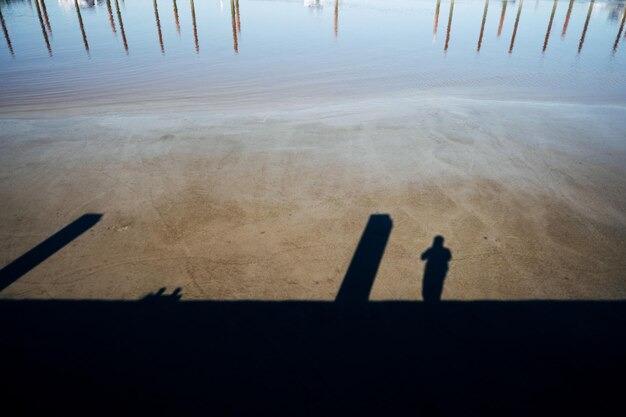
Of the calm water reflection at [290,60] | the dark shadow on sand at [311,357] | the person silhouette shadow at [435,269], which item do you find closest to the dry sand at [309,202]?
the person silhouette shadow at [435,269]

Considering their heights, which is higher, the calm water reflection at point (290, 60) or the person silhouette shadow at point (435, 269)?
the calm water reflection at point (290, 60)

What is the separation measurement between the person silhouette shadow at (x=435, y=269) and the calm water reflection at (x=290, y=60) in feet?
34.3

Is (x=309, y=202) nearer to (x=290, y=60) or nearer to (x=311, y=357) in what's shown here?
(x=311, y=357)

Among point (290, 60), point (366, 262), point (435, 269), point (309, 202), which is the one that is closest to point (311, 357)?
point (366, 262)

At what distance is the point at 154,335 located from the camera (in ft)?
14.1

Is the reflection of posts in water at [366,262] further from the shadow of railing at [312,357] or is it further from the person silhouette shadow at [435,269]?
the person silhouette shadow at [435,269]

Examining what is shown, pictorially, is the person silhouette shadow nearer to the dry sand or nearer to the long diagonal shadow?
the dry sand

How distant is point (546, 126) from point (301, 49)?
17.2 metres

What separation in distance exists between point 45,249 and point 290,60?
1822 cm

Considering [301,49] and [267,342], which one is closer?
[267,342]

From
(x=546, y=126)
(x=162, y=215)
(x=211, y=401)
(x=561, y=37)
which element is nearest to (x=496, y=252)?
(x=211, y=401)

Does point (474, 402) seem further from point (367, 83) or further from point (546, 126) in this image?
point (367, 83)

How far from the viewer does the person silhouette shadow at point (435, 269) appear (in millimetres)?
4969

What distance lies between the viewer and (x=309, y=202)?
7039 millimetres
